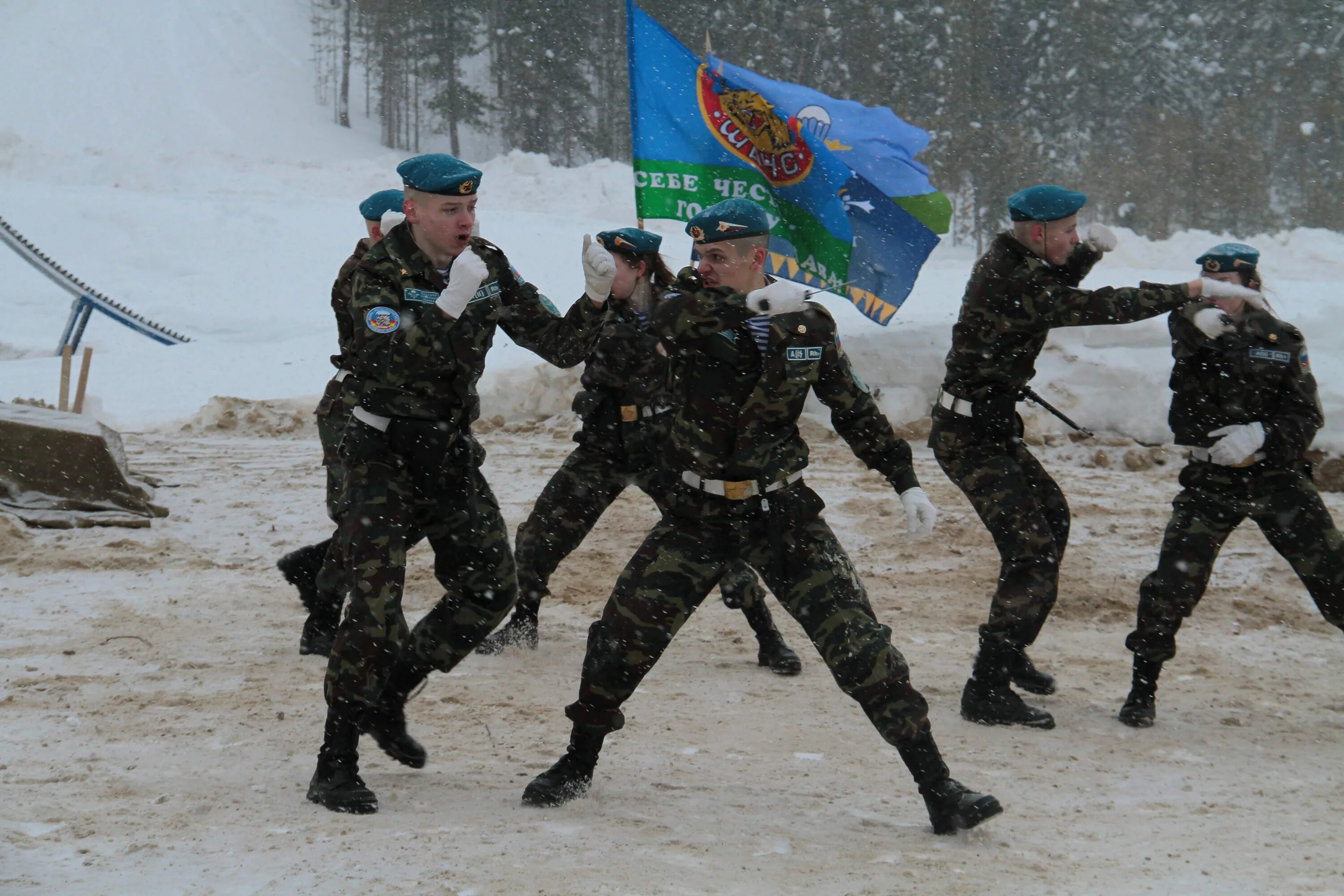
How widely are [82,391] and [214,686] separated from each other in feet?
23.7

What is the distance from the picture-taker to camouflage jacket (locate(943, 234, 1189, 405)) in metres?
5.35

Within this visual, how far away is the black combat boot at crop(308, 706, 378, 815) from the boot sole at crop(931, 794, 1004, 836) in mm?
1809

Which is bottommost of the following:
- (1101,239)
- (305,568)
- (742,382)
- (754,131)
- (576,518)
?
(305,568)

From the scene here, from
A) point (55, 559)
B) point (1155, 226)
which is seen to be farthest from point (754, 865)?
point (1155, 226)

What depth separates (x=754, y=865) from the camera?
148 inches

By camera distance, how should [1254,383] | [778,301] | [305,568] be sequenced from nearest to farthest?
[778,301]
[1254,383]
[305,568]

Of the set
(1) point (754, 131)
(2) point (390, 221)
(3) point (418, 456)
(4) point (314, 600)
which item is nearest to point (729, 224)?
(3) point (418, 456)

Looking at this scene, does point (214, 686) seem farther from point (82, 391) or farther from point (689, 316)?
point (82, 391)

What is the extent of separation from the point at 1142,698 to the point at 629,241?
10.1ft

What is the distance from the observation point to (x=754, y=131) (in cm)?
945

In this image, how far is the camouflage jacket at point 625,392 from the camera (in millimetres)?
6203

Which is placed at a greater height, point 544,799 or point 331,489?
point 331,489

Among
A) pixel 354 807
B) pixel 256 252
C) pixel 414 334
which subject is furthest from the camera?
pixel 256 252

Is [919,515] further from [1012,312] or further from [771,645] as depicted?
[771,645]
